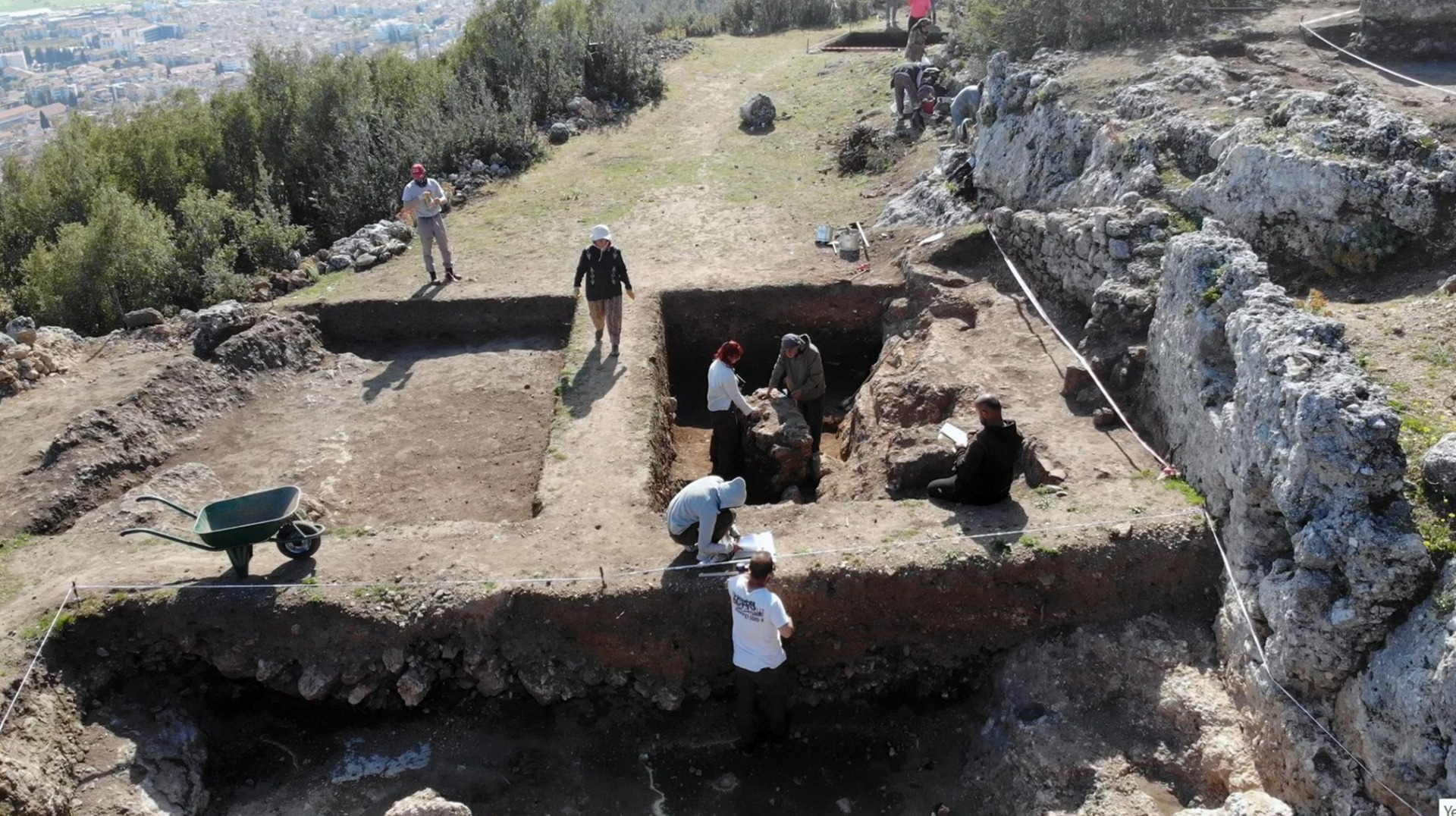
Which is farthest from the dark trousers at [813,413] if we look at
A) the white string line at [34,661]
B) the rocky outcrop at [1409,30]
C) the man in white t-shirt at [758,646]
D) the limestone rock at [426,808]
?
the rocky outcrop at [1409,30]

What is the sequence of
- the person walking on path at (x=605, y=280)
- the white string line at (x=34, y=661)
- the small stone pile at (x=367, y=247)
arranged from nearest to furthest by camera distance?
the white string line at (x=34, y=661) < the person walking on path at (x=605, y=280) < the small stone pile at (x=367, y=247)

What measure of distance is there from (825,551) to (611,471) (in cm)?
253

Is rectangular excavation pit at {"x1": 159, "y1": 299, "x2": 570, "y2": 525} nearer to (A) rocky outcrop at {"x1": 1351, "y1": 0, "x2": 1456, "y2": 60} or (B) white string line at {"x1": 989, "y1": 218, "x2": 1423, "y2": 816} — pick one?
(B) white string line at {"x1": 989, "y1": 218, "x2": 1423, "y2": 816}

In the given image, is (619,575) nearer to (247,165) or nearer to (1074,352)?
(1074,352)

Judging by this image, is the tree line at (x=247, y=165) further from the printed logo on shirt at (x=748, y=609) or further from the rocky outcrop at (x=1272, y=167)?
the rocky outcrop at (x=1272, y=167)

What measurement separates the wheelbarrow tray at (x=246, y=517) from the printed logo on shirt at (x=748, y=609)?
12.0 ft

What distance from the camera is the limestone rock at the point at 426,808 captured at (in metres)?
6.17

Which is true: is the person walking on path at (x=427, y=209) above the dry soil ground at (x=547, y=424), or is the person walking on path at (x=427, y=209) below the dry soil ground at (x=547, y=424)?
above

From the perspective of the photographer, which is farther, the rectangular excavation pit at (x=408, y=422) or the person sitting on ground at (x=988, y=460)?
the rectangular excavation pit at (x=408, y=422)

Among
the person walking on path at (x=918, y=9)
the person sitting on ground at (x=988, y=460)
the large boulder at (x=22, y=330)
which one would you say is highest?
the person walking on path at (x=918, y=9)

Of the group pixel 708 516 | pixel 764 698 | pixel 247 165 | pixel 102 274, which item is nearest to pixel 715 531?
pixel 708 516

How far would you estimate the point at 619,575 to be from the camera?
289 inches

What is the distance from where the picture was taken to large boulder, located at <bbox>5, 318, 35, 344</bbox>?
11539 millimetres

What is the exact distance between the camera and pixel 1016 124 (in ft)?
43.3
